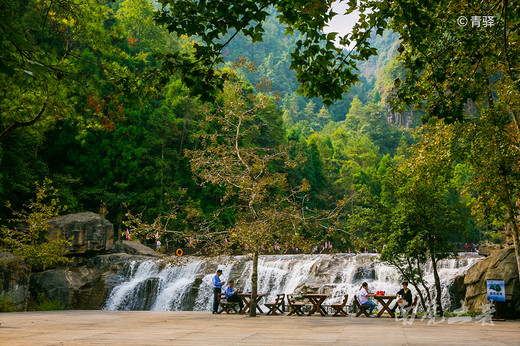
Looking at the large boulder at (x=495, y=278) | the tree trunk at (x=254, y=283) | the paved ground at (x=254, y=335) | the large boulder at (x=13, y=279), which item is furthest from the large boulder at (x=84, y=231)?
the large boulder at (x=495, y=278)

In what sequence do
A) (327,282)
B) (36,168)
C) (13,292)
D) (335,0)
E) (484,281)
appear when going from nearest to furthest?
1. (335,0)
2. (484,281)
3. (13,292)
4. (327,282)
5. (36,168)

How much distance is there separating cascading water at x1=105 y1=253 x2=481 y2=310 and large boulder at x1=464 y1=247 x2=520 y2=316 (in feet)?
8.80

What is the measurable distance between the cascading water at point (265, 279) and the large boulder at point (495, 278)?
2681 mm

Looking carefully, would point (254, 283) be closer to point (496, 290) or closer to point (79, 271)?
point (496, 290)

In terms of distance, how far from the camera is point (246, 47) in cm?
13938

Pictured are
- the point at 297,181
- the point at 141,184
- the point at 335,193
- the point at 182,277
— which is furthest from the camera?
the point at 335,193

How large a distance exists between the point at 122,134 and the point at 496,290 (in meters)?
30.8

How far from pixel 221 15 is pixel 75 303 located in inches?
807

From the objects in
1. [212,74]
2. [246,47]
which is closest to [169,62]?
[212,74]

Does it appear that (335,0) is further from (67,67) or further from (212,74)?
(67,67)

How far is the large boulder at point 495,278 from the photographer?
14234 mm

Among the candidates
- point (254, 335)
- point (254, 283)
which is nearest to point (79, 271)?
point (254, 283)

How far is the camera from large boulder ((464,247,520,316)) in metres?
14.2

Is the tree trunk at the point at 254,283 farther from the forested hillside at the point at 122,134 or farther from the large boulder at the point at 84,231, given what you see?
the large boulder at the point at 84,231
